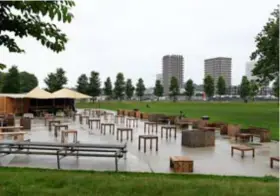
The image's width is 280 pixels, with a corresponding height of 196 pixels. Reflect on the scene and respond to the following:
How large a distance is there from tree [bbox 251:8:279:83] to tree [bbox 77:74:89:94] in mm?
32465

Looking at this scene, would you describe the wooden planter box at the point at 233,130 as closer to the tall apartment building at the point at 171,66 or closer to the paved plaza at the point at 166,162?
the paved plaza at the point at 166,162

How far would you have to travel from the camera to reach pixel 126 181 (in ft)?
20.2

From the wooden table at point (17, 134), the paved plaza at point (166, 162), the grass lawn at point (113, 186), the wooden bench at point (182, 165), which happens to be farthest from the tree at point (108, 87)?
the grass lawn at point (113, 186)

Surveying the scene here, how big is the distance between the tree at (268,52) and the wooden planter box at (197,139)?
15.0 meters

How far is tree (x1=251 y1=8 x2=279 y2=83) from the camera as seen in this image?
1013 inches

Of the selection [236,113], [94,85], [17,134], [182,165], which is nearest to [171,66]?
[94,85]

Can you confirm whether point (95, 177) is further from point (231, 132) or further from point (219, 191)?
point (231, 132)

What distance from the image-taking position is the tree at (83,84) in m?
58.4

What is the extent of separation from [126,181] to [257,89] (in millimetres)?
28014

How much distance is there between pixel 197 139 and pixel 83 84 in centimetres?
5153

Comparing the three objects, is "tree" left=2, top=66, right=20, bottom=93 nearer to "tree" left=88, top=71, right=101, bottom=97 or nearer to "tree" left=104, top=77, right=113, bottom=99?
"tree" left=88, top=71, right=101, bottom=97

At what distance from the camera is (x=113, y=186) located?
5.76 meters

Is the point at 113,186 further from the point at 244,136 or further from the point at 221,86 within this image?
the point at 221,86

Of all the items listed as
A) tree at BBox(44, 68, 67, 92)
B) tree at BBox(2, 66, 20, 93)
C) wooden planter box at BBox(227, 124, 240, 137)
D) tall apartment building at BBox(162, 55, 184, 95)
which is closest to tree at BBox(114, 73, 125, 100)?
tree at BBox(44, 68, 67, 92)
